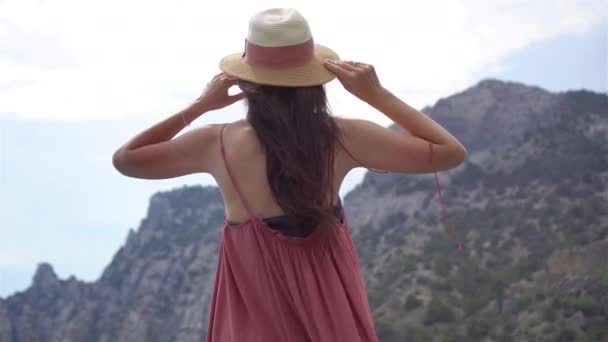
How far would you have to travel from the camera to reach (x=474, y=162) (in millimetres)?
36281

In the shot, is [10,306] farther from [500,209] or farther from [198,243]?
[500,209]

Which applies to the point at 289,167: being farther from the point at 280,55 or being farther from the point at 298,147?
the point at 280,55

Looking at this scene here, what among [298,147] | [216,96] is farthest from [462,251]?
[298,147]

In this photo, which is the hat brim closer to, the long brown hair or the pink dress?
the long brown hair

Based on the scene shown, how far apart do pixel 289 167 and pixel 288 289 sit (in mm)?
287

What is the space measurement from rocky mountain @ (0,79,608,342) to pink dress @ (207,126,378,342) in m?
16.0

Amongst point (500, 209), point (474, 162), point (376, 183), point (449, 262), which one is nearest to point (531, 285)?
point (449, 262)

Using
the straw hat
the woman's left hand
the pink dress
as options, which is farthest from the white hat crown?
the pink dress

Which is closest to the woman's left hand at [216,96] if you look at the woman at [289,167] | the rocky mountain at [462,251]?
the woman at [289,167]

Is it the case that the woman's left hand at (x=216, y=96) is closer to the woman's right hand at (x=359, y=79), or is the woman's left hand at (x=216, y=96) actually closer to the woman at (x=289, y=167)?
the woman at (x=289, y=167)

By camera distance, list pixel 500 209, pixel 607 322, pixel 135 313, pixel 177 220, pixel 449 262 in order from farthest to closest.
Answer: pixel 177 220 < pixel 135 313 < pixel 500 209 < pixel 449 262 < pixel 607 322

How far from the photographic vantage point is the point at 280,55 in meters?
2.33

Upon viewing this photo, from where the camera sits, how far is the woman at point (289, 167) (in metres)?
2.23

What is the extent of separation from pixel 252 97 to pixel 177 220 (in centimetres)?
4003
